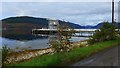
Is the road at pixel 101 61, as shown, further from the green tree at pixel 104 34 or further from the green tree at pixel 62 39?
the green tree at pixel 104 34

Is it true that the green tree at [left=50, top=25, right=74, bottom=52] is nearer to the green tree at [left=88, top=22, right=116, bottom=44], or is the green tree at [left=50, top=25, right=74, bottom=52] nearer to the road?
the road

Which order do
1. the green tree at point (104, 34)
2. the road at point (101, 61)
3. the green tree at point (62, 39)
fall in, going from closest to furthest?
the road at point (101, 61), the green tree at point (62, 39), the green tree at point (104, 34)

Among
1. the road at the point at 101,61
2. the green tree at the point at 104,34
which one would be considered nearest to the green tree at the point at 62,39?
the road at the point at 101,61

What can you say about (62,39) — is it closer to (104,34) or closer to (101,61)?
(101,61)

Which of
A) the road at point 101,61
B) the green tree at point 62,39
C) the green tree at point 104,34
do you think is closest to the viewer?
the road at point 101,61

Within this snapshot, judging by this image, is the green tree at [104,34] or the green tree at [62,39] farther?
the green tree at [104,34]

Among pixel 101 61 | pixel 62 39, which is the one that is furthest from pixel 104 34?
pixel 101 61

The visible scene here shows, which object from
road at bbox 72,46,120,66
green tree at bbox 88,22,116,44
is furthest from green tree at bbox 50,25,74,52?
green tree at bbox 88,22,116,44

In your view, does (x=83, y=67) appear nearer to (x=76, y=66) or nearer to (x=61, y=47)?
(x=76, y=66)

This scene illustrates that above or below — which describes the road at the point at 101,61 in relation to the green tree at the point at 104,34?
below

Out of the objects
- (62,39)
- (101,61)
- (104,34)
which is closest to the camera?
(101,61)

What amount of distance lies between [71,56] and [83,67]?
3172 mm

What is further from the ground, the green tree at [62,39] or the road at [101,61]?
the green tree at [62,39]

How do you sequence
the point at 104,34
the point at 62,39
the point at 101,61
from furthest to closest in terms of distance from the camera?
1. the point at 104,34
2. the point at 62,39
3. the point at 101,61
